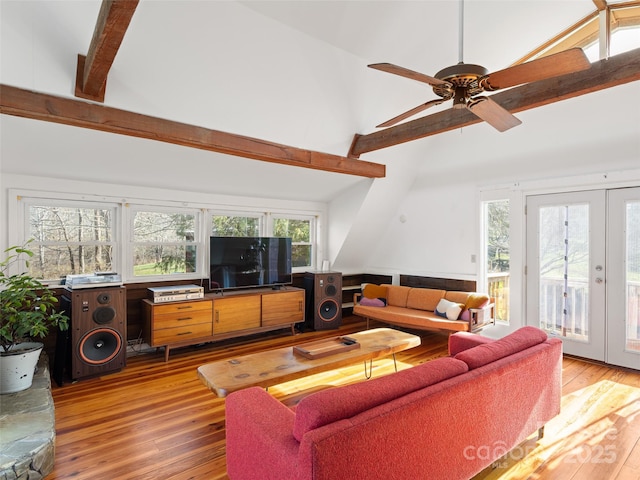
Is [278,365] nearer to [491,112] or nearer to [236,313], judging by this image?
[236,313]

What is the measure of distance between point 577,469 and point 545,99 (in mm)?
2723

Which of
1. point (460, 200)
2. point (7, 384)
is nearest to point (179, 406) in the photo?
point (7, 384)

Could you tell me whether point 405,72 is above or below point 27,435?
above

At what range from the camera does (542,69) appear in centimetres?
180

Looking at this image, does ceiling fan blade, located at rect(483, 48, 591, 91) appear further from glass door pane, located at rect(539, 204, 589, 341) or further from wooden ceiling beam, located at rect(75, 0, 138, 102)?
glass door pane, located at rect(539, 204, 589, 341)

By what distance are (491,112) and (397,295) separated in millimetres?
3538

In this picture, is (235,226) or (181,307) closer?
(181,307)

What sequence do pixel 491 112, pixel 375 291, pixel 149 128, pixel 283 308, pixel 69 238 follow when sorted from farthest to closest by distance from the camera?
pixel 375 291
pixel 283 308
pixel 69 238
pixel 149 128
pixel 491 112

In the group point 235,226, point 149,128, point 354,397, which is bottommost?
point 354,397

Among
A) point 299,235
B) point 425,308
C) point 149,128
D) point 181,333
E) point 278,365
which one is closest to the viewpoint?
point 278,365

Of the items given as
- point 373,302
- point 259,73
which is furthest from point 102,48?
point 373,302

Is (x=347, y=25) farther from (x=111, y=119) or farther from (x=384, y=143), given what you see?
(x=111, y=119)

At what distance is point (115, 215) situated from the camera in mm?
4176

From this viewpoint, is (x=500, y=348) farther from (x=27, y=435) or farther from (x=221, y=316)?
(x=221, y=316)
